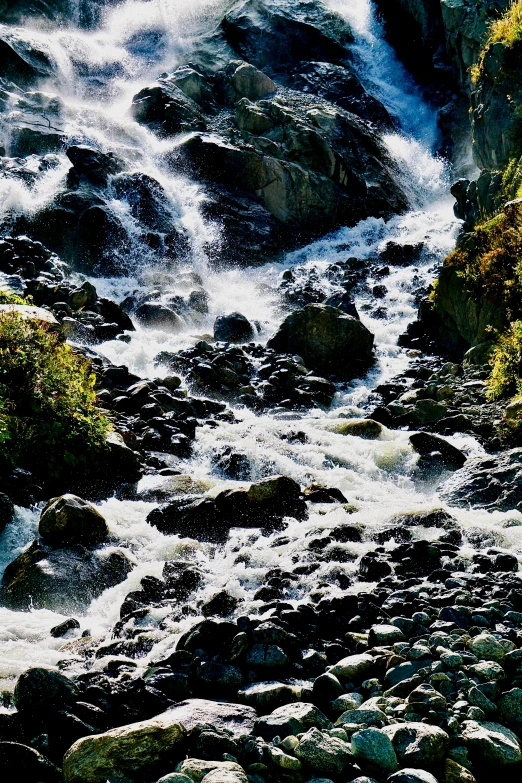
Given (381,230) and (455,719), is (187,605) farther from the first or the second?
(381,230)

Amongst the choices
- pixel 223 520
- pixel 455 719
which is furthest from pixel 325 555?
pixel 455 719

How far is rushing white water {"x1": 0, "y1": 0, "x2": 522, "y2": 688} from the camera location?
29.6 ft

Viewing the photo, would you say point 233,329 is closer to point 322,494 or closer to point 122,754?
point 322,494

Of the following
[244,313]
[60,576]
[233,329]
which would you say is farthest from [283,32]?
[60,576]

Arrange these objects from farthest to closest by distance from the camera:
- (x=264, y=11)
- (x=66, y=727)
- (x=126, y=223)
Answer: (x=264, y=11) < (x=126, y=223) < (x=66, y=727)

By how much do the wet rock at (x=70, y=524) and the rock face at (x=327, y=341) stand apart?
12013mm

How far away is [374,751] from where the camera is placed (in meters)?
4.50

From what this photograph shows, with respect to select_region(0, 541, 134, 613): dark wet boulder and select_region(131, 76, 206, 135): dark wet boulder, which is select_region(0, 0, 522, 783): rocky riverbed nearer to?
select_region(0, 541, 134, 613): dark wet boulder

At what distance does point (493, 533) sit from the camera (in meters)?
9.95

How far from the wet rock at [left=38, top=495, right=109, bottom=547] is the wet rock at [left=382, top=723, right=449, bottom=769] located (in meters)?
5.67

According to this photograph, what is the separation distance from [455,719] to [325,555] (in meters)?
4.40

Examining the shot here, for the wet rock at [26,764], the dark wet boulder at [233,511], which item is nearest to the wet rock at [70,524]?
the dark wet boulder at [233,511]

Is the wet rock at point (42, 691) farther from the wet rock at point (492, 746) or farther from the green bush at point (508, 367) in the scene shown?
the green bush at point (508, 367)

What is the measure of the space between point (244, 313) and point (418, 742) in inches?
888
